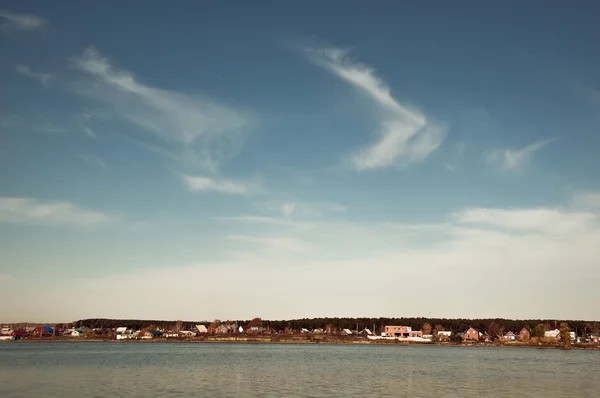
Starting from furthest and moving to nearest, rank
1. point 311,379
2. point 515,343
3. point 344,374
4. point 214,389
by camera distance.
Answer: point 515,343
point 344,374
point 311,379
point 214,389

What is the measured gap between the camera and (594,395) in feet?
145

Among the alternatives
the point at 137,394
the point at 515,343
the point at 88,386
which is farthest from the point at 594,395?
the point at 515,343

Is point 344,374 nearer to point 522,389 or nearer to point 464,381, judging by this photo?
point 464,381

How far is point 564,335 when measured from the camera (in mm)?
170500

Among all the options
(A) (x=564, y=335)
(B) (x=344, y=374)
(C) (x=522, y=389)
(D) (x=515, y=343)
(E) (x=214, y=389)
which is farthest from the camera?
(D) (x=515, y=343)

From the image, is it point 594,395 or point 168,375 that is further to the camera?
point 168,375

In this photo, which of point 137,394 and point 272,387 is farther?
point 272,387

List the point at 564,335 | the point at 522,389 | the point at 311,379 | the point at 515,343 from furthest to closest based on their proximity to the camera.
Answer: the point at 515,343 → the point at 564,335 → the point at 311,379 → the point at 522,389

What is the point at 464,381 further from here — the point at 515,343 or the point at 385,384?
the point at 515,343

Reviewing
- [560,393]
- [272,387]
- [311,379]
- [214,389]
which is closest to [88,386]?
[214,389]

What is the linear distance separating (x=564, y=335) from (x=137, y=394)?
532ft

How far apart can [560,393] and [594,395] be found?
2585 mm

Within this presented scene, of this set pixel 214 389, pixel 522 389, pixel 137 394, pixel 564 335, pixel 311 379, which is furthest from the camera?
pixel 564 335

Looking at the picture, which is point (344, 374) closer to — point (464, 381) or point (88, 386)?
point (464, 381)
